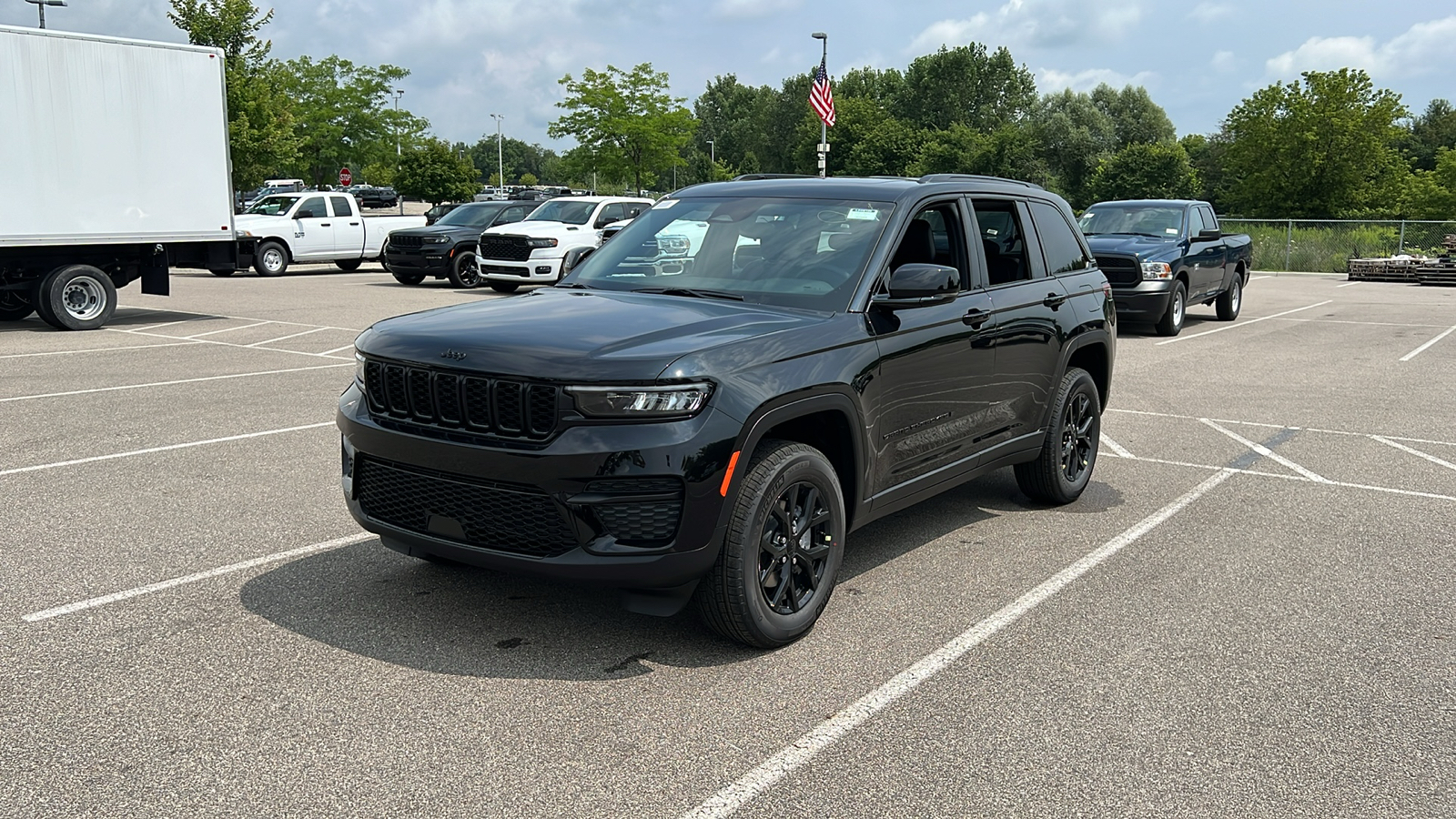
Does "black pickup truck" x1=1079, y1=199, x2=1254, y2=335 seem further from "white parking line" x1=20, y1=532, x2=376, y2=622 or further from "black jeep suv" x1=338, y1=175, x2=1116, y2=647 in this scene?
"white parking line" x1=20, y1=532, x2=376, y2=622

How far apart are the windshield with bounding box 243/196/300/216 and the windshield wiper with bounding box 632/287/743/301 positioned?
948 inches

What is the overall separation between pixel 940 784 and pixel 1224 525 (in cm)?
378

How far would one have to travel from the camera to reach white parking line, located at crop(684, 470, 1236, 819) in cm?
344

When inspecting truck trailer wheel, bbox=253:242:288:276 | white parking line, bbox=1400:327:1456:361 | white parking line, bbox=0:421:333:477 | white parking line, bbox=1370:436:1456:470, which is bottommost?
white parking line, bbox=1370:436:1456:470

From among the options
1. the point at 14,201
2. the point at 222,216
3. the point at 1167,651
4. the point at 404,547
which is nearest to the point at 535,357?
the point at 404,547

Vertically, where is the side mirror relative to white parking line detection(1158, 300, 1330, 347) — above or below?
above

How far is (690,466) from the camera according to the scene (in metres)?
4.07

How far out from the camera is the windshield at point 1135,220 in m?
17.8

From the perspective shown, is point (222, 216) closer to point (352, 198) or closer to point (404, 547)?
point (352, 198)

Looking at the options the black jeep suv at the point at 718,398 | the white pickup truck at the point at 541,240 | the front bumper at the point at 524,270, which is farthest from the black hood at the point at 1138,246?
the black jeep suv at the point at 718,398

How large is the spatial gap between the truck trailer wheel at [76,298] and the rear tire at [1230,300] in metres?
16.6

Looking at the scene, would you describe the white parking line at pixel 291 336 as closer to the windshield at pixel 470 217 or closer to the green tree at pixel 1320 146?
the windshield at pixel 470 217

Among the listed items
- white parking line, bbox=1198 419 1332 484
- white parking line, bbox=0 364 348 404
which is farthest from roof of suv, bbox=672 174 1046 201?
white parking line, bbox=0 364 348 404

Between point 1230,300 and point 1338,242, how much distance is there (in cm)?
2059
